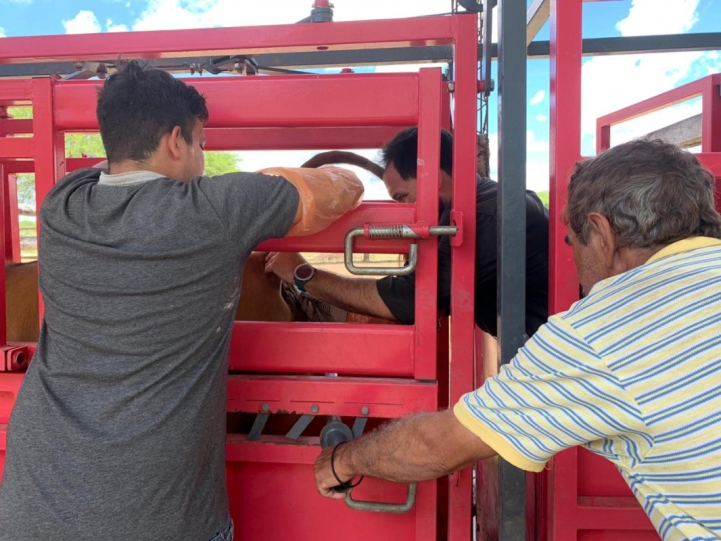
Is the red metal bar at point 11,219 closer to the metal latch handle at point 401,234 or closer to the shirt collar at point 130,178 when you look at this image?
the shirt collar at point 130,178

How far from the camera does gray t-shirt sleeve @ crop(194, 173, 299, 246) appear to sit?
1229mm

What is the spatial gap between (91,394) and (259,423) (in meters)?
0.42

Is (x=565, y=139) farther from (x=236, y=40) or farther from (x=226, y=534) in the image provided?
(x=226, y=534)

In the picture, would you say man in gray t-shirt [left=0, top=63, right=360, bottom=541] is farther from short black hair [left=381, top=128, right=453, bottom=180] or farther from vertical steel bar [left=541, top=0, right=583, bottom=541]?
short black hair [left=381, top=128, right=453, bottom=180]

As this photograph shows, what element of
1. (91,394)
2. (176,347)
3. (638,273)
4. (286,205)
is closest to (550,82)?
(638,273)

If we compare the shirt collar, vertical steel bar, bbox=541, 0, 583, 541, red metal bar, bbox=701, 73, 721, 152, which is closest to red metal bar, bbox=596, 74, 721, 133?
red metal bar, bbox=701, 73, 721, 152

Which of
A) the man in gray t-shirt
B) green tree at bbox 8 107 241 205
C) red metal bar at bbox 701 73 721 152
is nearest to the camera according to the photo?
the man in gray t-shirt

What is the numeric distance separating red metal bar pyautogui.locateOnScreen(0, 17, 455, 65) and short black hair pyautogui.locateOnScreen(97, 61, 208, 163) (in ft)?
0.68

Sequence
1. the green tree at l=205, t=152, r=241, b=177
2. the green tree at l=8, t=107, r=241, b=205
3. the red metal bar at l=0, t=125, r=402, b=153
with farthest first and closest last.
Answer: the green tree at l=205, t=152, r=241, b=177 < the green tree at l=8, t=107, r=241, b=205 < the red metal bar at l=0, t=125, r=402, b=153

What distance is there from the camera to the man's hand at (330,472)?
131cm

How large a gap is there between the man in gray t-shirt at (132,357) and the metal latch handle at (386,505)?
317mm

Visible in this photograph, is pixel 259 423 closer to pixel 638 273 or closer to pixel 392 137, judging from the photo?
pixel 638 273

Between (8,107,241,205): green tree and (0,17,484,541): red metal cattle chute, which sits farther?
(8,107,241,205): green tree

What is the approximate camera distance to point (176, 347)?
4.01 feet
